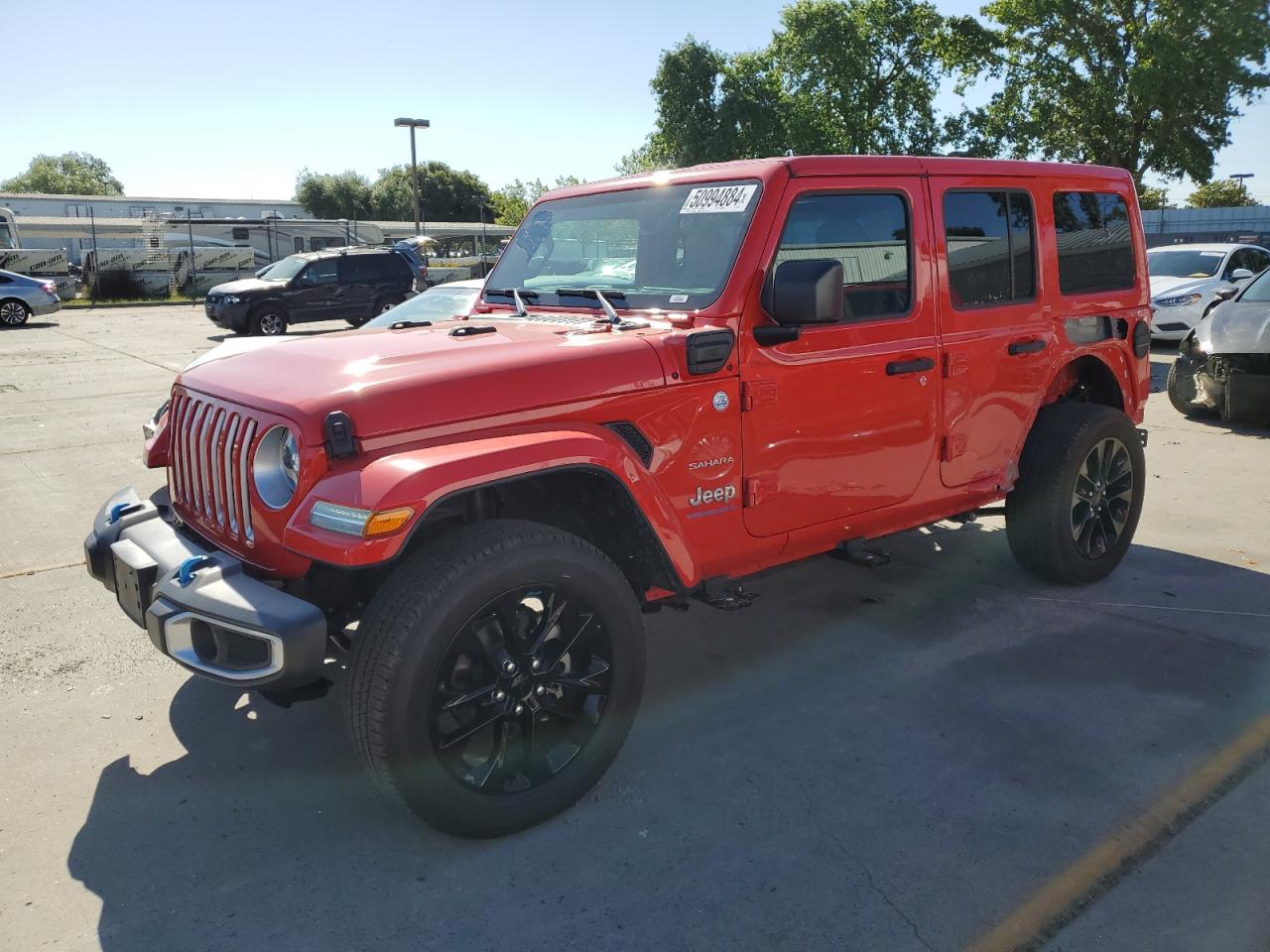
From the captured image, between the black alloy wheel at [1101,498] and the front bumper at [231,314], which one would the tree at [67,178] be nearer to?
the front bumper at [231,314]

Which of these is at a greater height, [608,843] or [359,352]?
[359,352]

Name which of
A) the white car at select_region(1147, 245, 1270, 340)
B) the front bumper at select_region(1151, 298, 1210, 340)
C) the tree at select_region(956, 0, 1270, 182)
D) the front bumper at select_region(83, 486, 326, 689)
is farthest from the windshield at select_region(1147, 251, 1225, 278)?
the front bumper at select_region(83, 486, 326, 689)

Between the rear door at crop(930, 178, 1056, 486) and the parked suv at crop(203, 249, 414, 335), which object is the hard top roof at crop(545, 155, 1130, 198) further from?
the parked suv at crop(203, 249, 414, 335)

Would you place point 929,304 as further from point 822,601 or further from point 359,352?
point 359,352

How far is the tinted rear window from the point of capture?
4535 mm

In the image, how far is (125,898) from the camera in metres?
2.63

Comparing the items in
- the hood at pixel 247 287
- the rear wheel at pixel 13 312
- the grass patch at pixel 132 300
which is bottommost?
the rear wheel at pixel 13 312

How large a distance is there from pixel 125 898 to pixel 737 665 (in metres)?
2.35

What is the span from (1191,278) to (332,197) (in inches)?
2506

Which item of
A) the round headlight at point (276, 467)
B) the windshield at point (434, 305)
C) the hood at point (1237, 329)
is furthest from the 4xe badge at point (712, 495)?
the hood at point (1237, 329)

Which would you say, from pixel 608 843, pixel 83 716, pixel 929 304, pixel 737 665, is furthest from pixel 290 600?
pixel 929 304

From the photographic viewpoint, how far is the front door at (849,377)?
3.39 metres

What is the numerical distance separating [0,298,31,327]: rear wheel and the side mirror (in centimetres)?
2301

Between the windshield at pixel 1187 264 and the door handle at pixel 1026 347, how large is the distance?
11809mm
